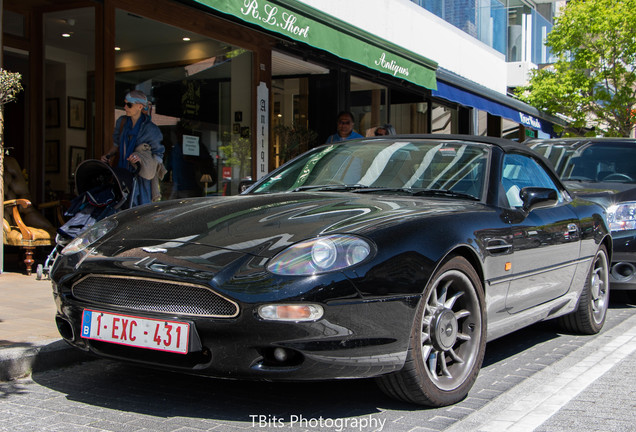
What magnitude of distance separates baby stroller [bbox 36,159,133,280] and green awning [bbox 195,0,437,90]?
1.79 m

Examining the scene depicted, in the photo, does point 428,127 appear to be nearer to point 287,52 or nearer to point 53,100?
point 287,52

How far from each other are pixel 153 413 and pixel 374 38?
298 inches

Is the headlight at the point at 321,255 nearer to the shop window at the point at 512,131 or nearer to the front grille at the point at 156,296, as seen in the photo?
the front grille at the point at 156,296

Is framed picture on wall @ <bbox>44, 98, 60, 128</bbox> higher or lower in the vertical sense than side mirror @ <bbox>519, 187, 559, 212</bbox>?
higher

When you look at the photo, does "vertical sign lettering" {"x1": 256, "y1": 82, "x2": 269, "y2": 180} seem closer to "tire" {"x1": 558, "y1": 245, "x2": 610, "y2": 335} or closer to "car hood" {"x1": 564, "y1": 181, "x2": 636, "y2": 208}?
"car hood" {"x1": 564, "y1": 181, "x2": 636, "y2": 208}

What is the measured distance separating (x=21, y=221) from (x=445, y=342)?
17.5ft

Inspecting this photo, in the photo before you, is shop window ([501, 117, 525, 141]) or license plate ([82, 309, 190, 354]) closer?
license plate ([82, 309, 190, 354])

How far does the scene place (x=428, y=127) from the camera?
16.6m

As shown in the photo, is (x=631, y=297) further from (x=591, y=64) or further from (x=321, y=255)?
(x=591, y=64)

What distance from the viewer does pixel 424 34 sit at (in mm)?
14594

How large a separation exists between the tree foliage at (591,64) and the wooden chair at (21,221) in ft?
48.1

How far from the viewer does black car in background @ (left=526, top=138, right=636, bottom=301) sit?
6.60 m

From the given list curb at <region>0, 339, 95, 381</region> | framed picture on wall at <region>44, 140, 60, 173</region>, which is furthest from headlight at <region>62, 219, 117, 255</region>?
framed picture on wall at <region>44, 140, 60, 173</region>

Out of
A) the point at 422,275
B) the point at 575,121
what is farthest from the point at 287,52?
the point at 575,121
